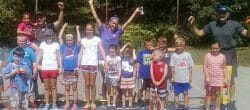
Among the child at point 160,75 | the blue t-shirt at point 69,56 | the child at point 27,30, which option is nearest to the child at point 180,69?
the child at point 160,75

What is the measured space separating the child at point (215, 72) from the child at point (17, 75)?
2998mm

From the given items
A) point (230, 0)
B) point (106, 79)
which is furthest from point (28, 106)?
point (230, 0)

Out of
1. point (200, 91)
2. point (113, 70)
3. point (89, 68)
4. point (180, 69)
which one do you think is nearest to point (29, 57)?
point (89, 68)

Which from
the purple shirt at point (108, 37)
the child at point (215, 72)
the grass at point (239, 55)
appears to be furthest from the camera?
the grass at point (239, 55)

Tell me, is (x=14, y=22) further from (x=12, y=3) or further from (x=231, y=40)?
(x=231, y=40)

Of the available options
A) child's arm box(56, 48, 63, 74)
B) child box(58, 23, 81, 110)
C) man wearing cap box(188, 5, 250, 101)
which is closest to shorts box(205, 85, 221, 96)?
man wearing cap box(188, 5, 250, 101)

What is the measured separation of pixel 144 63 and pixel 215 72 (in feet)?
4.10

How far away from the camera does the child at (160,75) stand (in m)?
9.48

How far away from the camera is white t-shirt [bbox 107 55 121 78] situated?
9.62 meters

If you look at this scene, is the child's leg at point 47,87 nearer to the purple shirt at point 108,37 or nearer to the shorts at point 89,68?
the shorts at point 89,68

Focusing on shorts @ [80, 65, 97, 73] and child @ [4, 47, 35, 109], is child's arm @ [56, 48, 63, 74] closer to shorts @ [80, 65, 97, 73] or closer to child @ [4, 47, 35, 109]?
shorts @ [80, 65, 97, 73]

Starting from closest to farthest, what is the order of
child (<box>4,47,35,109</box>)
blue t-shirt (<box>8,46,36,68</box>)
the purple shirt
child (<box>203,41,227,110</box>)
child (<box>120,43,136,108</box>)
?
child (<box>4,47,35,109</box>), blue t-shirt (<box>8,46,36,68</box>), child (<box>203,41,227,110</box>), child (<box>120,43,136,108</box>), the purple shirt

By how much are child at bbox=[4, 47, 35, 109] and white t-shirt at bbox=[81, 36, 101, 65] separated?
1.02 m

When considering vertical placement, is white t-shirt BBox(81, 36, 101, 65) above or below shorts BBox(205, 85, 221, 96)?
above
